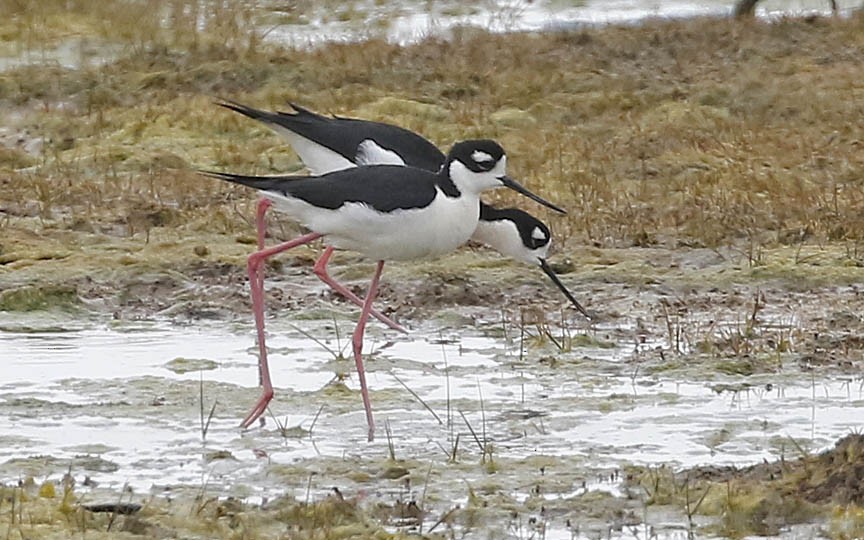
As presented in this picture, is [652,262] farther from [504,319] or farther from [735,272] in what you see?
[504,319]

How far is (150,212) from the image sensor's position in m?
10.8

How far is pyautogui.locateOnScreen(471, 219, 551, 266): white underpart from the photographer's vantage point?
9.19 metres

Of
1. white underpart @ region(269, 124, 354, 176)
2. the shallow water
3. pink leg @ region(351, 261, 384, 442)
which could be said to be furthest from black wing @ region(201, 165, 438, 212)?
the shallow water

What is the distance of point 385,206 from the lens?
7.16 metres

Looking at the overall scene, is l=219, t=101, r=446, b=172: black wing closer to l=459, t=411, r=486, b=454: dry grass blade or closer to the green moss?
the green moss

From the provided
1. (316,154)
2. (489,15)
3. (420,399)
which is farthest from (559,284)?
(489,15)

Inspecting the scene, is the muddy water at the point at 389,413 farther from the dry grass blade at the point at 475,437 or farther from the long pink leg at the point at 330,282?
the long pink leg at the point at 330,282

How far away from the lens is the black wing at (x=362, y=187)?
7180 millimetres

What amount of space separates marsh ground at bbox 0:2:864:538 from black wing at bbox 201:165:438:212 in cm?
79

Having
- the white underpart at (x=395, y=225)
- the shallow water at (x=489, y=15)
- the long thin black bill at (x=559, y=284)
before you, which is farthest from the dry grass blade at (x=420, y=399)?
the shallow water at (x=489, y=15)

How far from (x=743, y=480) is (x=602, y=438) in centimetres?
94

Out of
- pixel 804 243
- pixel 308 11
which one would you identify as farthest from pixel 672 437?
pixel 308 11

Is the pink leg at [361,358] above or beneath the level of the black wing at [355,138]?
beneath

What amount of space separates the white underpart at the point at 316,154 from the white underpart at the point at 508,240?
74 centimetres
